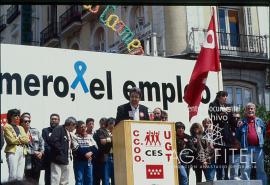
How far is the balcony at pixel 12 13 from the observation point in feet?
93.1

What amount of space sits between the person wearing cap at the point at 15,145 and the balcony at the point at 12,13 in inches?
800

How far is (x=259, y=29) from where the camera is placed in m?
21.8

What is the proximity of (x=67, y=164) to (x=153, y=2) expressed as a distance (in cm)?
451

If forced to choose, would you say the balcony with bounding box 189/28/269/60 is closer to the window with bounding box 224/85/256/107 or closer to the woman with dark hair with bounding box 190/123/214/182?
the window with bounding box 224/85/256/107

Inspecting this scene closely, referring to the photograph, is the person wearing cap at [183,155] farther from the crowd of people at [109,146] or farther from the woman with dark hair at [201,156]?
the woman with dark hair at [201,156]

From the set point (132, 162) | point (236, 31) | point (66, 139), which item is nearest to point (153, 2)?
point (132, 162)

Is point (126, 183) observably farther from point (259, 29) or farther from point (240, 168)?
point (259, 29)

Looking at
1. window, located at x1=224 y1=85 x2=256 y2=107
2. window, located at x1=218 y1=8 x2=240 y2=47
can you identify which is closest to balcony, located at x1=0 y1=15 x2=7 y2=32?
window, located at x1=218 y1=8 x2=240 y2=47

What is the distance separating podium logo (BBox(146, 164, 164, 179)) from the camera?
7.44 meters

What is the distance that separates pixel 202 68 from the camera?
954 cm

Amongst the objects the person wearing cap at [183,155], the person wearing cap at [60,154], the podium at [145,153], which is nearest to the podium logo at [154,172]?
the podium at [145,153]

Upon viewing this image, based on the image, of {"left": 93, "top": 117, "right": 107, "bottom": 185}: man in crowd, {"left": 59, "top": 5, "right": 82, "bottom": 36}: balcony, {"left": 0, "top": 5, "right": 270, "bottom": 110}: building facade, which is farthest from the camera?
{"left": 59, "top": 5, "right": 82, "bottom": 36}: balcony

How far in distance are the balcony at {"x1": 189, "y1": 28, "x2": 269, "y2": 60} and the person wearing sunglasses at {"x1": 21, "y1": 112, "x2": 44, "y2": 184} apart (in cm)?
1229

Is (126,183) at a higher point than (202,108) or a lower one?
lower
